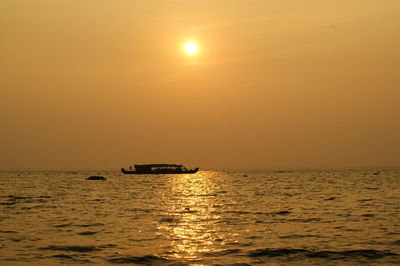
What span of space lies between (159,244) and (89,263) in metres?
5.91

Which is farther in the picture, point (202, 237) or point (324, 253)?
point (202, 237)

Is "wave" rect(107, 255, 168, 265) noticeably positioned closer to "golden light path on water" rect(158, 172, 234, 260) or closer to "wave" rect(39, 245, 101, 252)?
"golden light path on water" rect(158, 172, 234, 260)

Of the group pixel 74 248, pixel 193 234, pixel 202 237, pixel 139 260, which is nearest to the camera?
pixel 139 260

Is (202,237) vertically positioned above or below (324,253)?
above

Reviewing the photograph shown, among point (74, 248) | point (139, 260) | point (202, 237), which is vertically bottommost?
point (139, 260)

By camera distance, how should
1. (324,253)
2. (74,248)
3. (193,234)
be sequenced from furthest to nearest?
(193,234) < (74,248) < (324,253)

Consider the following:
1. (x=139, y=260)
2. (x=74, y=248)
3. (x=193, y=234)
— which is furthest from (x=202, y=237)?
(x=74, y=248)

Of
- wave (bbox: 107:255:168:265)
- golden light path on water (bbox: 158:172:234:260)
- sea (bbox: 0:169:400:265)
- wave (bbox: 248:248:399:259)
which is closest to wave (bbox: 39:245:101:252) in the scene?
sea (bbox: 0:169:400:265)

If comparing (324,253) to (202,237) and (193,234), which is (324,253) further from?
(193,234)

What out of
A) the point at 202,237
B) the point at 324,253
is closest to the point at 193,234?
the point at 202,237

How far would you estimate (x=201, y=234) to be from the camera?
105 ft

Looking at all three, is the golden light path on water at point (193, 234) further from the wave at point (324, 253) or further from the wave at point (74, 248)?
the wave at point (74, 248)

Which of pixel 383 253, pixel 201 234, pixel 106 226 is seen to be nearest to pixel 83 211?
pixel 106 226

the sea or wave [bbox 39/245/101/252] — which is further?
wave [bbox 39/245/101/252]
